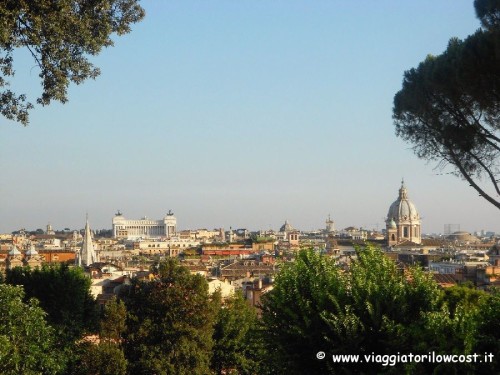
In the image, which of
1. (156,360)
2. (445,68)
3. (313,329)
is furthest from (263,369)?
(156,360)

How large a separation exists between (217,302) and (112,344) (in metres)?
3.37

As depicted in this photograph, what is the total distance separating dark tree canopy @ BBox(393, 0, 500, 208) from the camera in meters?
11.2

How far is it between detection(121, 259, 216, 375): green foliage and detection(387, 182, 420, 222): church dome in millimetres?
117560

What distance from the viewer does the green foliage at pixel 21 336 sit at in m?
12.9

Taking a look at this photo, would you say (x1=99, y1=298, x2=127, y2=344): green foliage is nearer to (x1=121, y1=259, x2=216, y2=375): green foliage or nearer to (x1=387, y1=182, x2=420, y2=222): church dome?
(x1=121, y1=259, x2=216, y2=375): green foliage

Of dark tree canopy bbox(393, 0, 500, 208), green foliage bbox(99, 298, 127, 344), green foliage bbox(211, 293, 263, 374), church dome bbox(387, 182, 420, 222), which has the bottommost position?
green foliage bbox(211, 293, 263, 374)

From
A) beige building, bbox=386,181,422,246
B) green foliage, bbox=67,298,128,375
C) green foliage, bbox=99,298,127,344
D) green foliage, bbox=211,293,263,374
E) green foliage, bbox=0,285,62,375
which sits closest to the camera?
green foliage, bbox=0,285,62,375

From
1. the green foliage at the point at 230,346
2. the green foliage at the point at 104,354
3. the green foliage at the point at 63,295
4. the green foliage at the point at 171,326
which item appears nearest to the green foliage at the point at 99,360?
the green foliage at the point at 104,354

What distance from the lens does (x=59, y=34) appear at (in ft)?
33.0

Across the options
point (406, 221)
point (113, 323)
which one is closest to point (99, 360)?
point (113, 323)

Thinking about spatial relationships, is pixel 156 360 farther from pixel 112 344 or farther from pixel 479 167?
pixel 479 167

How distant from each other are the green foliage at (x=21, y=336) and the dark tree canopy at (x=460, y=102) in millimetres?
6492

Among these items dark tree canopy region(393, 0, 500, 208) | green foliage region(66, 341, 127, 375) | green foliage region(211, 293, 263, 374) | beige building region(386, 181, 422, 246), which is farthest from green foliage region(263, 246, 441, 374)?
beige building region(386, 181, 422, 246)

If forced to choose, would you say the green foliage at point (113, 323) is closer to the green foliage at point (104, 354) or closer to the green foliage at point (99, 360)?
the green foliage at point (104, 354)
